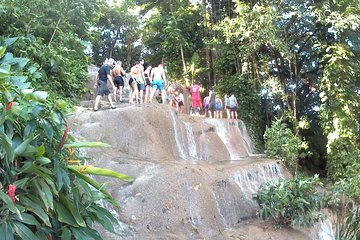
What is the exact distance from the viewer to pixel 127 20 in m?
27.3

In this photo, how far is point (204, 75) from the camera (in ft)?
71.5

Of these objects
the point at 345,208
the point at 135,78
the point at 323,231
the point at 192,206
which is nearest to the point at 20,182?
the point at 192,206

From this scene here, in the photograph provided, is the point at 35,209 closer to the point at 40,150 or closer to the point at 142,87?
the point at 40,150

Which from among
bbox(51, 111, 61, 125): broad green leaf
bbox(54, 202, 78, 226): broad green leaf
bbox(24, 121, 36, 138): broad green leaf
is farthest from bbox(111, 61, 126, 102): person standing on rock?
bbox(54, 202, 78, 226): broad green leaf

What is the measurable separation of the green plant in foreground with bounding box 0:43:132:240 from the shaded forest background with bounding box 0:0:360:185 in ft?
19.1

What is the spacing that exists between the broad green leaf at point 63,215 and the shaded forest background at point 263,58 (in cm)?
615

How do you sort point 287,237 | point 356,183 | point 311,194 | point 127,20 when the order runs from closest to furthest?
point 287,237 → point 311,194 → point 356,183 → point 127,20

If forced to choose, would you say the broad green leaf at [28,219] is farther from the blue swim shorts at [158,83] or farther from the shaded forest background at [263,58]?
the blue swim shorts at [158,83]

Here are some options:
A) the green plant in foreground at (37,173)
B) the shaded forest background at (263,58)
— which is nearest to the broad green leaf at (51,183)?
the green plant in foreground at (37,173)

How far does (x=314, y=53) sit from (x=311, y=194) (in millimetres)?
11017

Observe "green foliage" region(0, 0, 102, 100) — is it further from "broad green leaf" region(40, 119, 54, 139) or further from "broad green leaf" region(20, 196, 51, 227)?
"broad green leaf" region(20, 196, 51, 227)

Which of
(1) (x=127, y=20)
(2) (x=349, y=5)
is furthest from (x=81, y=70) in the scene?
(1) (x=127, y=20)

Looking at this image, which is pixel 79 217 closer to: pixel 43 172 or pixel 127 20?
pixel 43 172

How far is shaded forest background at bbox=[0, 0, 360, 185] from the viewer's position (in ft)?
33.2
